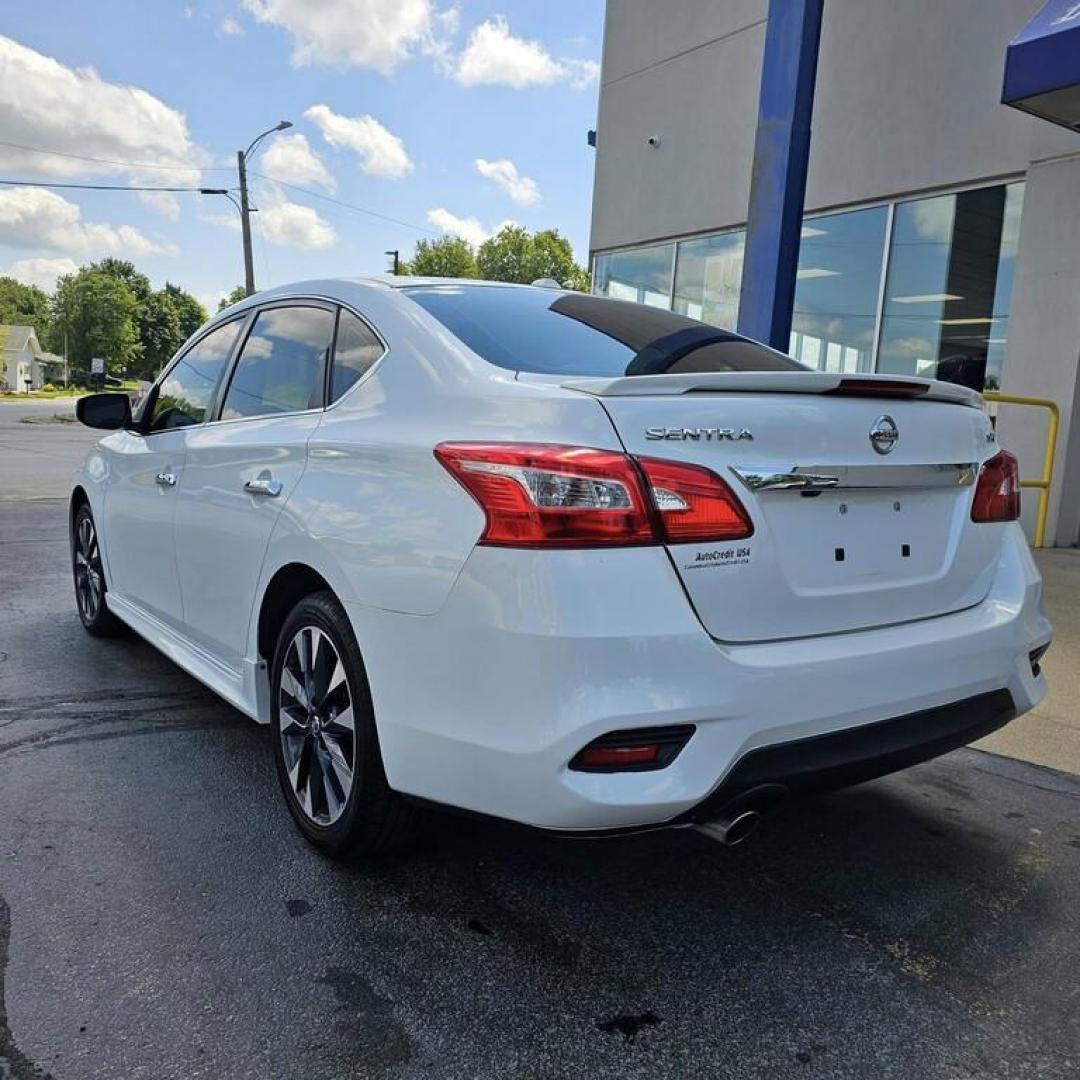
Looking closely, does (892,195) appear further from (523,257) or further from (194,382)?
(523,257)

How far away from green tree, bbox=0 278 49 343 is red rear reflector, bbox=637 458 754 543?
149 meters

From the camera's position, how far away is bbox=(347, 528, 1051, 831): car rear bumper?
194cm

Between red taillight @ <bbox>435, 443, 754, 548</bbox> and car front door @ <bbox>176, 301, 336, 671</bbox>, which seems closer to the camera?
red taillight @ <bbox>435, 443, 754, 548</bbox>

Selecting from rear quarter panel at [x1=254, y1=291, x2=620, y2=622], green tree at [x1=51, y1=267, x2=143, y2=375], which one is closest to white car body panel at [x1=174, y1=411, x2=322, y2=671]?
rear quarter panel at [x1=254, y1=291, x2=620, y2=622]

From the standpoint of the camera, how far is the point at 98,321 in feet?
326

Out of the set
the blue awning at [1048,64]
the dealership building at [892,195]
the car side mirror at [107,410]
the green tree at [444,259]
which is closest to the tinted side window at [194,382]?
the car side mirror at [107,410]

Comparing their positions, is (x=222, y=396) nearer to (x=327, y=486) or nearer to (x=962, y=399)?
(x=327, y=486)

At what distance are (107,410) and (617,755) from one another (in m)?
3.61

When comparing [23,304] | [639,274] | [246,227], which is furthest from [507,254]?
[23,304]

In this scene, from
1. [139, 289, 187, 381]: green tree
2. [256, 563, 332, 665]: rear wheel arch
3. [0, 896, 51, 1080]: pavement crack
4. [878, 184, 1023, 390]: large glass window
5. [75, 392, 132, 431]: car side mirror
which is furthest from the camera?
[139, 289, 187, 381]: green tree

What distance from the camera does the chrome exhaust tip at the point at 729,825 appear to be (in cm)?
Result: 205

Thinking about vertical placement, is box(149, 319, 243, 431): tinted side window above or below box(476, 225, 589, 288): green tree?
below

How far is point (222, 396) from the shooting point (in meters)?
3.59

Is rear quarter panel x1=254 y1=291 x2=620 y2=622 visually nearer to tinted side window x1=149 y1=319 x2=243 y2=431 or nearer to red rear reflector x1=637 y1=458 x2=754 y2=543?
red rear reflector x1=637 y1=458 x2=754 y2=543
